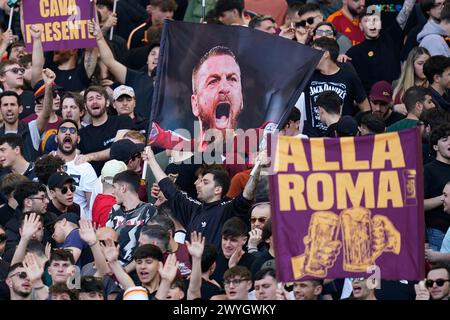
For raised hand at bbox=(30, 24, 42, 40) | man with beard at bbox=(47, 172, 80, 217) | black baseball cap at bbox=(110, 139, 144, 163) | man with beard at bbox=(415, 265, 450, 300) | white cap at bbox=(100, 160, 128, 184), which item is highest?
raised hand at bbox=(30, 24, 42, 40)

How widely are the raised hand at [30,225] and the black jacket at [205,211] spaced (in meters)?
1.16

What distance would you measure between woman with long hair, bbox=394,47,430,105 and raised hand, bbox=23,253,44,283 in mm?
5173

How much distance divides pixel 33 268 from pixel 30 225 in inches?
43.9

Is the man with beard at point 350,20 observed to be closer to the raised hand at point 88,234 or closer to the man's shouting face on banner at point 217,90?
the man's shouting face on banner at point 217,90

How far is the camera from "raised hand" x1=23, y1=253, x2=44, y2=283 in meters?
15.0

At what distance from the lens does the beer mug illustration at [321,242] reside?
44.8 feet

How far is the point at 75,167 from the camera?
60.1ft

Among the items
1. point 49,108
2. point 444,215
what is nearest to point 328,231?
point 444,215

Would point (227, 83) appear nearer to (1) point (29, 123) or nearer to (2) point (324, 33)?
(2) point (324, 33)

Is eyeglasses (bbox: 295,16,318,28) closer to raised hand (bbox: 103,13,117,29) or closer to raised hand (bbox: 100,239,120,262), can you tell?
raised hand (bbox: 103,13,117,29)

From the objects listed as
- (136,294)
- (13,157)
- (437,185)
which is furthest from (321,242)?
(13,157)

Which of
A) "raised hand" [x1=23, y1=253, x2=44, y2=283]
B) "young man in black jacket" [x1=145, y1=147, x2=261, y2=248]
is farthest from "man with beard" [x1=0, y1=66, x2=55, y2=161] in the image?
"raised hand" [x1=23, y1=253, x2=44, y2=283]
